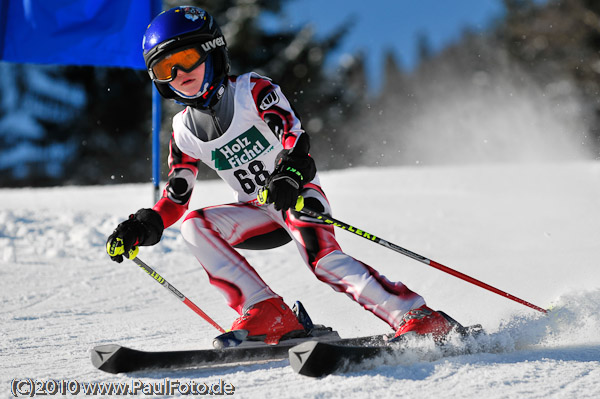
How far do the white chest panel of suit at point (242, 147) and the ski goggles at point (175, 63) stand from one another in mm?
233

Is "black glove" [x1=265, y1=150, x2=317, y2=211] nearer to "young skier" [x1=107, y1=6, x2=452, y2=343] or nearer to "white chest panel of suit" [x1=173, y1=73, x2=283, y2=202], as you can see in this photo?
"young skier" [x1=107, y1=6, x2=452, y2=343]

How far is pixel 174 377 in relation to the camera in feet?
7.02

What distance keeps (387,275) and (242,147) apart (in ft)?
7.05

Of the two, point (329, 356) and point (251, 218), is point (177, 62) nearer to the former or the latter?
point (251, 218)

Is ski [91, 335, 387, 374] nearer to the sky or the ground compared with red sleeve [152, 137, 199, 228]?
nearer to the ground

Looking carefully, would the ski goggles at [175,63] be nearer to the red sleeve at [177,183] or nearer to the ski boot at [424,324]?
the red sleeve at [177,183]

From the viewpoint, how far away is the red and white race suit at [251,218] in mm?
2453

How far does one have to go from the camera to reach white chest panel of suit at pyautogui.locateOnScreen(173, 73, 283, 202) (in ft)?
8.72

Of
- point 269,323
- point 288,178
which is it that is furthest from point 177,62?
point 269,323

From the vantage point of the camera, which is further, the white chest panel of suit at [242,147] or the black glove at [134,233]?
the white chest panel of suit at [242,147]

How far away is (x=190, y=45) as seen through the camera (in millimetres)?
2537

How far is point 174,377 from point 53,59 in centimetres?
477

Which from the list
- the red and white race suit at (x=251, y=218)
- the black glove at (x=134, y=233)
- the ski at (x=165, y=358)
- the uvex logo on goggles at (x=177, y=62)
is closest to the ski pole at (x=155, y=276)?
the black glove at (x=134, y=233)

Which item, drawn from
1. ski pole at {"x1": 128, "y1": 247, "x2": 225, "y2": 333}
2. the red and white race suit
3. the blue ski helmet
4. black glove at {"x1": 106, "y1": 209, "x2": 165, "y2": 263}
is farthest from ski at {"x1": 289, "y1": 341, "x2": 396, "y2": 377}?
the blue ski helmet
